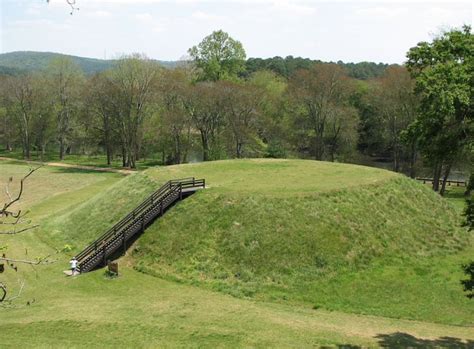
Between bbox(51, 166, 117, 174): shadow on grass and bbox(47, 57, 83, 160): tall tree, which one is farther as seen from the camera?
bbox(47, 57, 83, 160): tall tree

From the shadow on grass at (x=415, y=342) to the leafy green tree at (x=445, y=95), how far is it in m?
8.01

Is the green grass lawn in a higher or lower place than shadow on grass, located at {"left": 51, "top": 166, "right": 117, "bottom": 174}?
higher

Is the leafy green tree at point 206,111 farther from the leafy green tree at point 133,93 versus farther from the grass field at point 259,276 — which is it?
the grass field at point 259,276

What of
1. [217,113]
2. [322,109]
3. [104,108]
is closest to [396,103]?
[322,109]

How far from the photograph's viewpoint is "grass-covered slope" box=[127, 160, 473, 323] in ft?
89.7

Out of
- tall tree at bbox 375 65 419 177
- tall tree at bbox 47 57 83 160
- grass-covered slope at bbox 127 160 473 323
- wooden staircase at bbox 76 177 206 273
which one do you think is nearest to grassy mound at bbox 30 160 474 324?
grass-covered slope at bbox 127 160 473 323

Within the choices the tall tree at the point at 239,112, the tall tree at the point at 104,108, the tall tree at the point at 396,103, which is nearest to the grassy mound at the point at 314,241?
the tall tree at the point at 396,103

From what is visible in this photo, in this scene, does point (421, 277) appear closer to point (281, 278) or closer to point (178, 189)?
point (281, 278)

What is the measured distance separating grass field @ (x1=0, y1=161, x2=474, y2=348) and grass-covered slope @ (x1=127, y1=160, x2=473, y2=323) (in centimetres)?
9

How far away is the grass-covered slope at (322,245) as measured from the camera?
1077 inches

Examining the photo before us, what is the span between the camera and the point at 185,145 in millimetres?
82125

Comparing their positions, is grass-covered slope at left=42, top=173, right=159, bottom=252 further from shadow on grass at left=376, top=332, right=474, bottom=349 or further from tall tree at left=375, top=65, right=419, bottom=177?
tall tree at left=375, top=65, right=419, bottom=177

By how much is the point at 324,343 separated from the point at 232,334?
4.05 meters

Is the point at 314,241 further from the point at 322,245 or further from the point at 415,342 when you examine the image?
the point at 415,342
